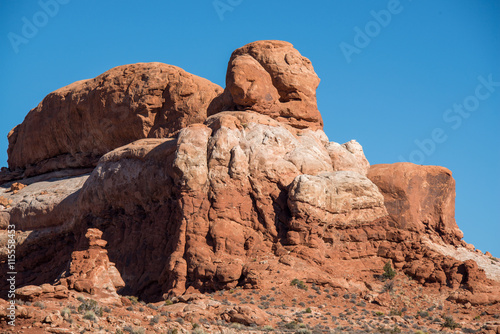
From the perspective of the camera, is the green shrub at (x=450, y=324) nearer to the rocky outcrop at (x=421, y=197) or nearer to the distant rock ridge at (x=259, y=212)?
the distant rock ridge at (x=259, y=212)

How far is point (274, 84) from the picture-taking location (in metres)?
43.4

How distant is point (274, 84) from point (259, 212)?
8655 millimetres

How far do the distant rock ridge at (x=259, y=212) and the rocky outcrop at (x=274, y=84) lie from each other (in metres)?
0.07

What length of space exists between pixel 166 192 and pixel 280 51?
1056 cm

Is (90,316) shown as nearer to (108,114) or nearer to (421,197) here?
(421,197)

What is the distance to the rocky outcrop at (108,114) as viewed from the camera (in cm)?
5259

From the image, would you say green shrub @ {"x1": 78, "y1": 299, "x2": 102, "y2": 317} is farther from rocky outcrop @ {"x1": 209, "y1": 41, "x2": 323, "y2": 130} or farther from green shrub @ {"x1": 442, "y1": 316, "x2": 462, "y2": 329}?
rocky outcrop @ {"x1": 209, "y1": 41, "x2": 323, "y2": 130}

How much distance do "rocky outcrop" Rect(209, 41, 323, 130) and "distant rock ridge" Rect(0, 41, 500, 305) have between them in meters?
0.07

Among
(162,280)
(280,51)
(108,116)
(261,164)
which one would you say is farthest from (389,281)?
(108,116)

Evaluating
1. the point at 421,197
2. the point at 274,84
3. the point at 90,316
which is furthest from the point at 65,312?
the point at 274,84

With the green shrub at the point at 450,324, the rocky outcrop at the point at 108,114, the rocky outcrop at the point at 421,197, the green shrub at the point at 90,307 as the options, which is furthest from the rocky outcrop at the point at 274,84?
the green shrub at the point at 90,307

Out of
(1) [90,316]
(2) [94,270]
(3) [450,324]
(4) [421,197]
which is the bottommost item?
(1) [90,316]

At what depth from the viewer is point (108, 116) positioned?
55.8m

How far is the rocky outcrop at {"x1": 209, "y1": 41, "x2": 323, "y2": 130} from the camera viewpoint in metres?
42.1
